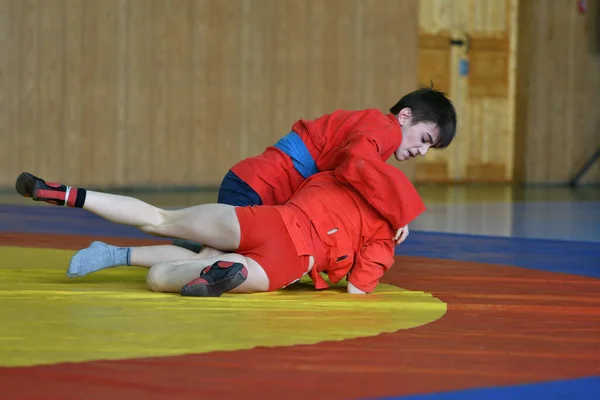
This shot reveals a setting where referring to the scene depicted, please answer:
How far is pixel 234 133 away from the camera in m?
9.09

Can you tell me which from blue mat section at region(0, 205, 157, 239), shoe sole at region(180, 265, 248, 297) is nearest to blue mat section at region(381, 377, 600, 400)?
shoe sole at region(180, 265, 248, 297)

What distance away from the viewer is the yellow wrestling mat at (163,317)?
210cm

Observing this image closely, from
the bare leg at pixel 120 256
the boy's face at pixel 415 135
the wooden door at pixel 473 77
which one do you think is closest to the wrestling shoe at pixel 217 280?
the bare leg at pixel 120 256

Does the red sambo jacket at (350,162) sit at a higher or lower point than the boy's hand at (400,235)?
higher

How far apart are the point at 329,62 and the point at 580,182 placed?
312cm

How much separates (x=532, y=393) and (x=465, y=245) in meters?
2.80

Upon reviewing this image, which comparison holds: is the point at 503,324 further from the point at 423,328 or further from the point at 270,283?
the point at 270,283

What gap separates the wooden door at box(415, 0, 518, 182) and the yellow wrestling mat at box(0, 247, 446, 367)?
24.4 ft

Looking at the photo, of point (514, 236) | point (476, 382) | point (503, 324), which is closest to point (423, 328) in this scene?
point (503, 324)

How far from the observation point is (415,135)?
3252mm

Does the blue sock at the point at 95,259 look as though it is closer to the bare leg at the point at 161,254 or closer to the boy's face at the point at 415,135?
the bare leg at the point at 161,254

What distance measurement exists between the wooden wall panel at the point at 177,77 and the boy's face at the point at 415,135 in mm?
5404

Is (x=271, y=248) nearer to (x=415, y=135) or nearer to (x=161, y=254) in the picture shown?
(x=161, y=254)

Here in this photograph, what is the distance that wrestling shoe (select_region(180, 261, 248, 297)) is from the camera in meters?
2.72
